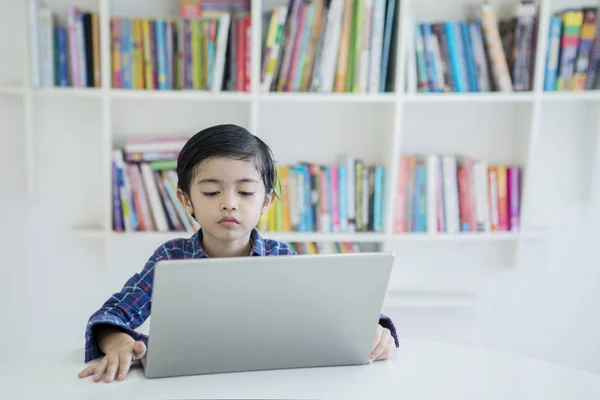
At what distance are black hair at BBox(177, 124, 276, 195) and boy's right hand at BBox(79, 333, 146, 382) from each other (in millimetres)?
400

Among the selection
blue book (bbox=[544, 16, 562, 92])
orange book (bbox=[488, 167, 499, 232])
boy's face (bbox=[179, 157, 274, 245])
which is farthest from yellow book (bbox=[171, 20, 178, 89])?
blue book (bbox=[544, 16, 562, 92])

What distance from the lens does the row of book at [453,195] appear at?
2.50 m

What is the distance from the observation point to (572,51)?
2.42 meters

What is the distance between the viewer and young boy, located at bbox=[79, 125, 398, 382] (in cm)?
129

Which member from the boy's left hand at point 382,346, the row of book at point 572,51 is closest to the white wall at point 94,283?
the row of book at point 572,51

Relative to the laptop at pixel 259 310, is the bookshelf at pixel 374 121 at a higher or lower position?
higher

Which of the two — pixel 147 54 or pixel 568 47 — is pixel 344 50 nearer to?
pixel 147 54

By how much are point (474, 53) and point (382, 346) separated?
1.50 m

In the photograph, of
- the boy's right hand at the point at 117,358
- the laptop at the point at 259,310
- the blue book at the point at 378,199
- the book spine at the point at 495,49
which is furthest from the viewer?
the blue book at the point at 378,199

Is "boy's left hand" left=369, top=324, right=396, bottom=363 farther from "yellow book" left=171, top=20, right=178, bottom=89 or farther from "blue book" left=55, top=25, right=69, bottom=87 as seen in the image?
"blue book" left=55, top=25, right=69, bottom=87

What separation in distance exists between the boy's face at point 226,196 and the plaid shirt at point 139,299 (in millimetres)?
105

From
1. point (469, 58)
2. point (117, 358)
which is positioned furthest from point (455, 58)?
point (117, 358)

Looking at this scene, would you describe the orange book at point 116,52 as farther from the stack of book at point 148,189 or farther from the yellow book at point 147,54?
Answer: the stack of book at point 148,189

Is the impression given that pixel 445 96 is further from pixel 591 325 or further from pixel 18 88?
pixel 18 88
